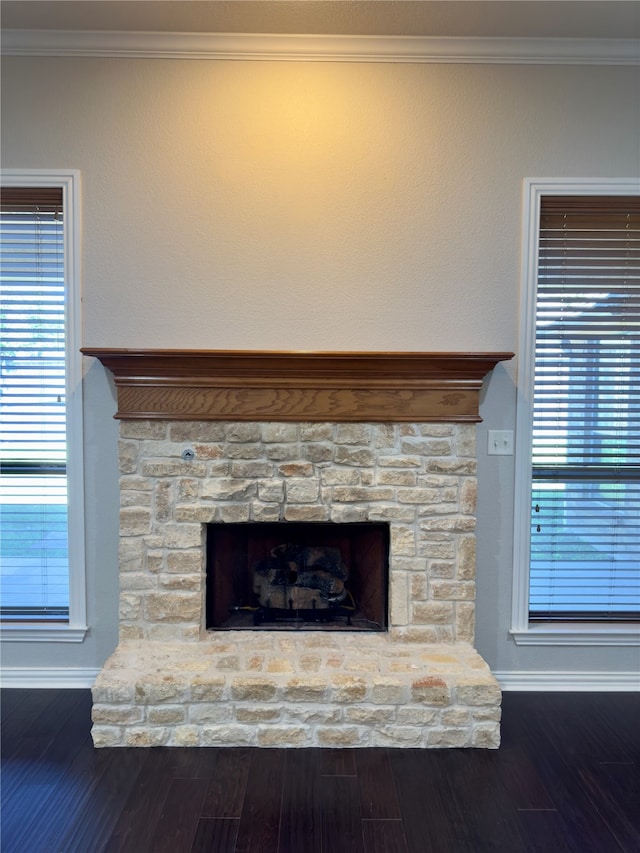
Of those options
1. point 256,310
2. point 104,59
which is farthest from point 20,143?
point 256,310

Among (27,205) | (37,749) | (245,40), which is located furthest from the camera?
(27,205)

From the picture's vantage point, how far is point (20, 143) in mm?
2410

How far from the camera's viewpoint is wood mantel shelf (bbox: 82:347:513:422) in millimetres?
2311

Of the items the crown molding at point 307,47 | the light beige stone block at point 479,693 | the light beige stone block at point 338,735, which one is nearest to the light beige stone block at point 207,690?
the light beige stone block at point 338,735

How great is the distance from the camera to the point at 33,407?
2553 mm

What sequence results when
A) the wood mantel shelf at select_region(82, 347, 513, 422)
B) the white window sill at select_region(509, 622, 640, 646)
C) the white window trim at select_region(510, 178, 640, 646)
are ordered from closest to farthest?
1. the wood mantel shelf at select_region(82, 347, 513, 422)
2. the white window trim at select_region(510, 178, 640, 646)
3. the white window sill at select_region(509, 622, 640, 646)

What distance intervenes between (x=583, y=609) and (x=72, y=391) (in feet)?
8.50

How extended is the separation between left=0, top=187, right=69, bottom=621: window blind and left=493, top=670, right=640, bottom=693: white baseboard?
6.98ft

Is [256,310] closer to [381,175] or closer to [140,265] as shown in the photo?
[140,265]

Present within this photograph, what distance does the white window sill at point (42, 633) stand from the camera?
2.53 m

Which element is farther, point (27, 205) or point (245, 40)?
point (27, 205)

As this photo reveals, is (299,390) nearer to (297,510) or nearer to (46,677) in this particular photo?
(297,510)

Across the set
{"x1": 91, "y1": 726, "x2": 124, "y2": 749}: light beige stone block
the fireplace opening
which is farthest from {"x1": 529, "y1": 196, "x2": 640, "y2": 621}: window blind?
{"x1": 91, "y1": 726, "x2": 124, "y2": 749}: light beige stone block

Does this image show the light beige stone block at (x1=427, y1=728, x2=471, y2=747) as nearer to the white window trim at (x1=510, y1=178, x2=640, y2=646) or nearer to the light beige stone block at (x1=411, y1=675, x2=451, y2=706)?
the light beige stone block at (x1=411, y1=675, x2=451, y2=706)
